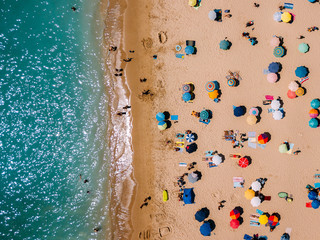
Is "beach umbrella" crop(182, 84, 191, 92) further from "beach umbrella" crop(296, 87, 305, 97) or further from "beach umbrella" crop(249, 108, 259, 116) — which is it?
"beach umbrella" crop(296, 87, 305, 97)

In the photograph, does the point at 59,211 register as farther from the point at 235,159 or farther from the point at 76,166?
the point at 235,159

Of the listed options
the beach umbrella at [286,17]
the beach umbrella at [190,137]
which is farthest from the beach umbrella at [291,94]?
the beach umbrella at [190,137]

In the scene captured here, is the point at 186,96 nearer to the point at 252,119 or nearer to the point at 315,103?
the point at 252,119

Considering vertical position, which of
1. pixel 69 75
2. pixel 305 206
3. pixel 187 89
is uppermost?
pixel 69 75

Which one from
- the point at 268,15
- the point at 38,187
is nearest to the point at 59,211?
the point at 38,187

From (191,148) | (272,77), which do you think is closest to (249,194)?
(191,148)

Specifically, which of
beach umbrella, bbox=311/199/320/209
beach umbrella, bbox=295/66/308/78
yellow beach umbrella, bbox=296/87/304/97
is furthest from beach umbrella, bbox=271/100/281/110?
beach umbrella, bbox=311/199/320/209
